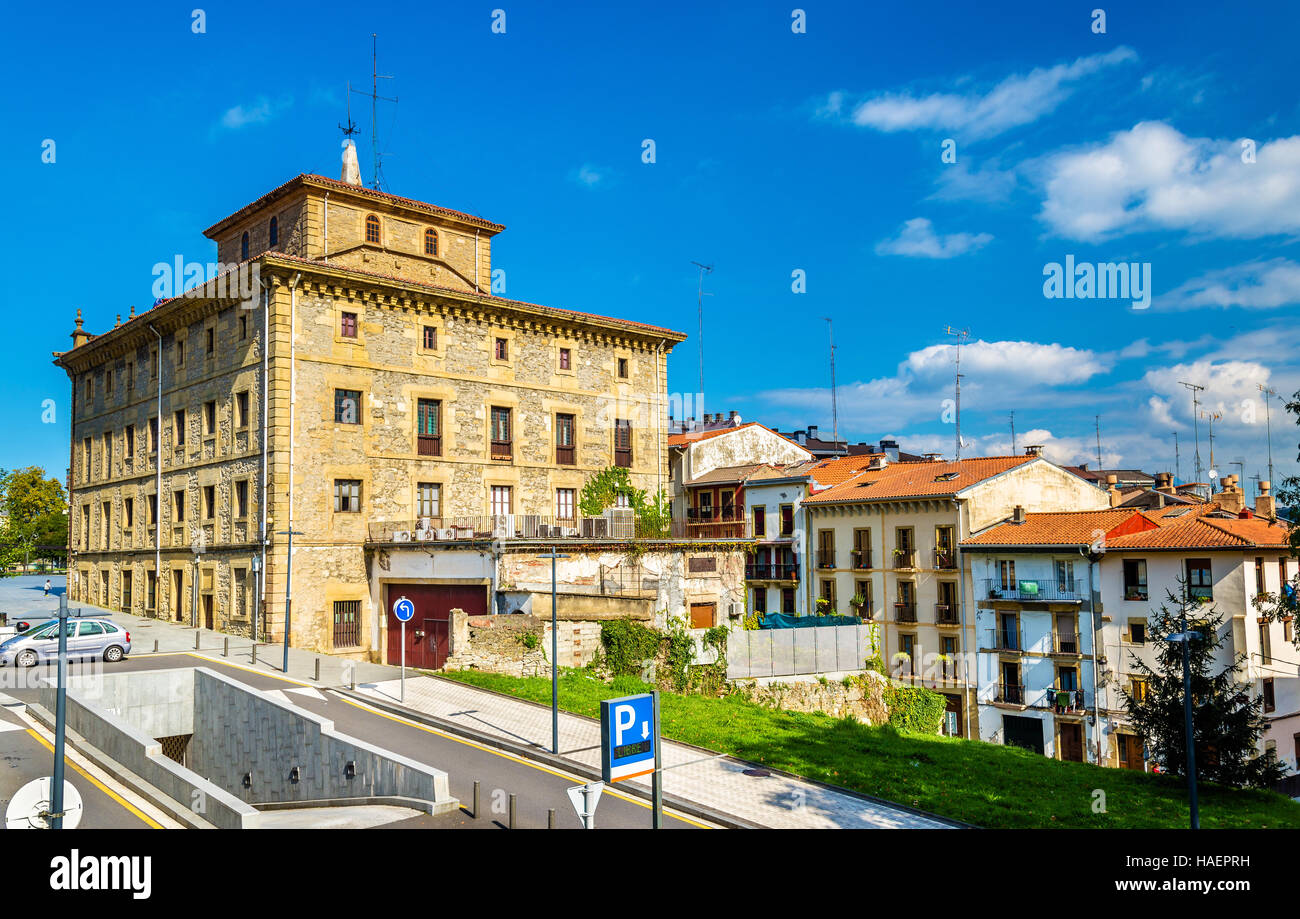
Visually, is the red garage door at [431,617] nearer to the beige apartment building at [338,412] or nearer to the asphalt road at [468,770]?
the beige apartment building at [338,412]

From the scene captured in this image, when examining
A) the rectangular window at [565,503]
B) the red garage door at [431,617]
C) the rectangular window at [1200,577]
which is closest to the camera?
the red garage door at [431,617]

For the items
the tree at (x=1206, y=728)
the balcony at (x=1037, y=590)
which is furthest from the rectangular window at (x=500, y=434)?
the tree at (x=1206, y=728)

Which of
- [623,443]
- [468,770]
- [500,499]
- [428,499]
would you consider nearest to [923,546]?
[623,443]

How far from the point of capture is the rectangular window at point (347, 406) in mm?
35938

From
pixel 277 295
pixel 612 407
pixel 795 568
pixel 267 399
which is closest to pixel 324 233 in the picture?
pixel 277 295

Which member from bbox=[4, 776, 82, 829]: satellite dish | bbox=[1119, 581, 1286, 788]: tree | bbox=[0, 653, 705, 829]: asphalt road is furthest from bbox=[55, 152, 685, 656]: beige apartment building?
bbox=[1119, 581, 1286, 788]: tree

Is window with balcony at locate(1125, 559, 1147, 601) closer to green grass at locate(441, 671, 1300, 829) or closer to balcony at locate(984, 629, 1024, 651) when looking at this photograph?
balcony at locate(984, 629, 1024, 651)

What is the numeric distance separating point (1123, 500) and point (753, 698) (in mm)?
→ 32713

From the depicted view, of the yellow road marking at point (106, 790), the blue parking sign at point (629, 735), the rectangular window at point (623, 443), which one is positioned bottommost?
the yellow road marking at point (106, 790)

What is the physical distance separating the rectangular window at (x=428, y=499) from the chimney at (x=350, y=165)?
14558mm

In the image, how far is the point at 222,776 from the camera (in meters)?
23.8

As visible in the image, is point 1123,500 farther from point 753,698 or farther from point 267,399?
point 267,399

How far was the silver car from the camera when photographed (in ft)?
87.7

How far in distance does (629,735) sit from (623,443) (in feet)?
114
